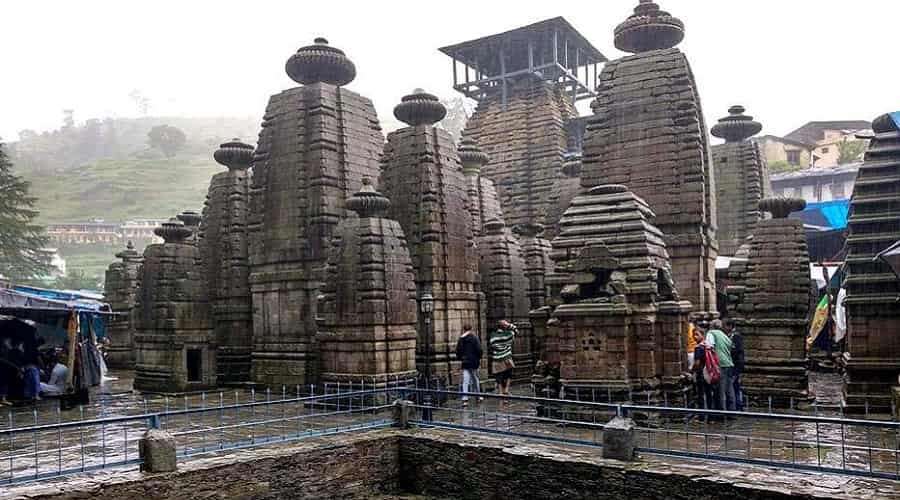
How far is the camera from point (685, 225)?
1786cm

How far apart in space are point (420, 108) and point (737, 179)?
43.3 feet

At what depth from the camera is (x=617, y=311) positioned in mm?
13430

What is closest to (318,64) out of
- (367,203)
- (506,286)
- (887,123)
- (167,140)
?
(367,203)

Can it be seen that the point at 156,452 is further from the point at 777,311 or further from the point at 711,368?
the point at 777,311

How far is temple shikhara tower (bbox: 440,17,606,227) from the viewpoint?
3156 centimetres

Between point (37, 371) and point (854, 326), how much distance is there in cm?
1862

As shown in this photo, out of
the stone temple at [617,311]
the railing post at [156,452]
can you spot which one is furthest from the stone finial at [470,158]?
the railing post at [156,452]

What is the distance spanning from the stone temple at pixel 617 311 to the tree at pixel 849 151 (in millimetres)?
44675

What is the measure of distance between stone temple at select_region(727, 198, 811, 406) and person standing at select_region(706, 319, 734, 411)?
2.60m

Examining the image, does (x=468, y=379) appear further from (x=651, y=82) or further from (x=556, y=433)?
(x=651, y=82)

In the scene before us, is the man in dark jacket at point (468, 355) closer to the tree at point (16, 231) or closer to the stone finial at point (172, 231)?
the stone finial at point (172, 231)

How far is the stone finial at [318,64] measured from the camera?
19922mm

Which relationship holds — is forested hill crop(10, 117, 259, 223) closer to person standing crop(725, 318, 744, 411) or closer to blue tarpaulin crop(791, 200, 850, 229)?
blue tarpaulin crop(791, 200, 850, 229)

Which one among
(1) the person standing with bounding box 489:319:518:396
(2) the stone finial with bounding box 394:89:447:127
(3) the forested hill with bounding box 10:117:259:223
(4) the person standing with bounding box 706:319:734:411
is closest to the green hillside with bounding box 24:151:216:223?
(3) the forested hill with bounding box 10:117:259:223
